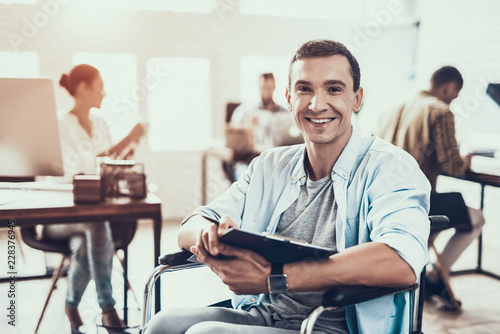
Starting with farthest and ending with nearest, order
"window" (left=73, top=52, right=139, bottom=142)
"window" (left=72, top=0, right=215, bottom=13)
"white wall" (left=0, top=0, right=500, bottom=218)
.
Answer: "window" (left=73, top=52, right=139, bottom=142) < "window" (left=72, top=0, right=215, bottom=13) < "white wall" (left=0, top=0, right=500, bottom=218)

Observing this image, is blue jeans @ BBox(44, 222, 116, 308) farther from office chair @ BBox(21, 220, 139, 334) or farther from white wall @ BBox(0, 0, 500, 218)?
white wall @ BBox(0, 0, 500, 218)

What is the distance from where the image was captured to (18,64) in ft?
13.8

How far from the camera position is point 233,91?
16.1 feet

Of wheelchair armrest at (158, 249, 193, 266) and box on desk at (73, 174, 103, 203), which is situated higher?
box on desk at (73, 174, 103, 203)

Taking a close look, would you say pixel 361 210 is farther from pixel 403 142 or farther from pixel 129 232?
pixel 403 142

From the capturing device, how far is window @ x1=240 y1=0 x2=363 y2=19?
4887 mm

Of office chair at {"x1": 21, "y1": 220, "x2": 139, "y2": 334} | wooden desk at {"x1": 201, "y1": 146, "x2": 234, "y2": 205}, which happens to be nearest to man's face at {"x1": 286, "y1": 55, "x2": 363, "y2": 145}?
office chair at {"x1": 21, "y1": 220, "x2": 139, "y2": 334}

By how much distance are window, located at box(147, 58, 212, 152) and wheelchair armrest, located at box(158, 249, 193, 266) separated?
138 inches

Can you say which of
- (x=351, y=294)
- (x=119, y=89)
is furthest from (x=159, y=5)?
(x=351, y=294)

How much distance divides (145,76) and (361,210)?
12.4ft

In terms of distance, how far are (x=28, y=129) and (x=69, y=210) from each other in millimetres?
333

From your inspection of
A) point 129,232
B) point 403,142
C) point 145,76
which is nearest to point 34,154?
point 129,232

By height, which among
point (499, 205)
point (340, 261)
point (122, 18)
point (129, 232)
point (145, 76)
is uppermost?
point (122, 18)

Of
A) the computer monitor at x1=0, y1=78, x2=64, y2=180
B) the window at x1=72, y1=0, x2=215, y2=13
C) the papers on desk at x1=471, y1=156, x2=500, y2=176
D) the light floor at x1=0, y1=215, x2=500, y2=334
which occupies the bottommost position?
the light floor at x1=0, y1=215, x2=500, y2=334
